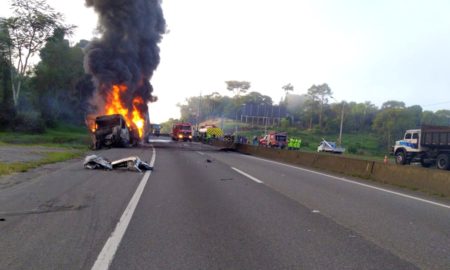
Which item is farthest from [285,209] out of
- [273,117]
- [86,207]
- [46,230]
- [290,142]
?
[273,117]

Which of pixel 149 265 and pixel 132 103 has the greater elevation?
pixel 132 103

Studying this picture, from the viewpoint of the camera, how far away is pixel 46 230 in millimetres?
7172

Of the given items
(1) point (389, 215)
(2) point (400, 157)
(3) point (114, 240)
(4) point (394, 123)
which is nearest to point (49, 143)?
(2) point (400, 157)

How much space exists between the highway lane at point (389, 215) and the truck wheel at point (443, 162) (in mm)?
14612

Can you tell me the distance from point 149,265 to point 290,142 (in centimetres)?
4825

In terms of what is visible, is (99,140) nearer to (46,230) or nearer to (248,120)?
(46,230)

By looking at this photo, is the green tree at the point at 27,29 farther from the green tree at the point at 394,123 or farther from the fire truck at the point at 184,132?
the green tree at the point at 394,123

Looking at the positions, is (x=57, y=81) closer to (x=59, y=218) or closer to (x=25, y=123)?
(x=25, y=123)

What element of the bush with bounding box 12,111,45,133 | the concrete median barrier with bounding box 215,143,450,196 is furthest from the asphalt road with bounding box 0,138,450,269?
the bush with bounding box 12,111,45,133

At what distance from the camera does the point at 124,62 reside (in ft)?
142

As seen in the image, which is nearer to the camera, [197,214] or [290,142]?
[197,214]

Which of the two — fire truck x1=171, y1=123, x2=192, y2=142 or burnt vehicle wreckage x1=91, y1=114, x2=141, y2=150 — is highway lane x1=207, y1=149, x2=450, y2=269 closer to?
burnt vehicle wreckage x1=91, y1=114, x2=141, y2=150

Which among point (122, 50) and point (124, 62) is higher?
point (122, 50)

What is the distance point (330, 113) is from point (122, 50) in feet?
228
